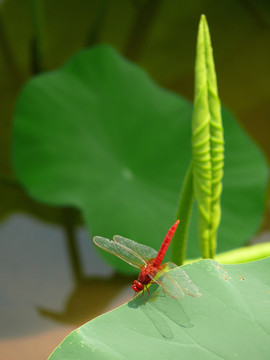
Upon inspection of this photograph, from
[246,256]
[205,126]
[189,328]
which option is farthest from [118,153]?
[189,328]

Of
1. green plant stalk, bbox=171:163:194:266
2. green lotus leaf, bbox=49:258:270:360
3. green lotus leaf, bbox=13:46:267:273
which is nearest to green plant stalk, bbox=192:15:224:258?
green plant stalk, bbox=171:163:194:266

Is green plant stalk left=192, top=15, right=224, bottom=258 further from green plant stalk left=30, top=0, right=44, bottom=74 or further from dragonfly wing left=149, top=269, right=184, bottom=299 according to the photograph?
green plant stalk left=30, top=0, right=44, bottom=74

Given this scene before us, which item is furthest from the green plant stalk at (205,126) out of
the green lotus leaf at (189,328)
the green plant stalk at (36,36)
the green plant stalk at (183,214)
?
the green plant stalk at (36,36)

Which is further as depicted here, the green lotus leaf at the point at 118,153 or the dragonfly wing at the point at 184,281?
the green lotus leaf at the point at 118,153

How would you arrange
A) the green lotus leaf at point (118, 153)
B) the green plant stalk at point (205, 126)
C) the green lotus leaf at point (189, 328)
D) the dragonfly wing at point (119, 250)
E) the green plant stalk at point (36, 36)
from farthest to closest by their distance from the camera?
the green plant stalk at point (36, 36)
the green lotus leaf at point (118, 153)
the dragonfly wing at point (119, 250)
the green plant stalk at point (205, 126)
the green lotus leaf at point (189, 328)

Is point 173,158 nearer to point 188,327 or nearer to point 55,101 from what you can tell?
point 55,101

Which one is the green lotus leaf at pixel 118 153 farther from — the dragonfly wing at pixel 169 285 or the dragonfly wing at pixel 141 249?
the dragonfly wing at pixel 169 285

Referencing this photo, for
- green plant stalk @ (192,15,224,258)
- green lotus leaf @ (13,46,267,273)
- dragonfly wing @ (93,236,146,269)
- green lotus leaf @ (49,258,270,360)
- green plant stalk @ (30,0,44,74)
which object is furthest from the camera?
green plant stalk @ (30,0,44,74)

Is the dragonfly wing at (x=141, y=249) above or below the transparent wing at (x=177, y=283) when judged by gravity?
below
